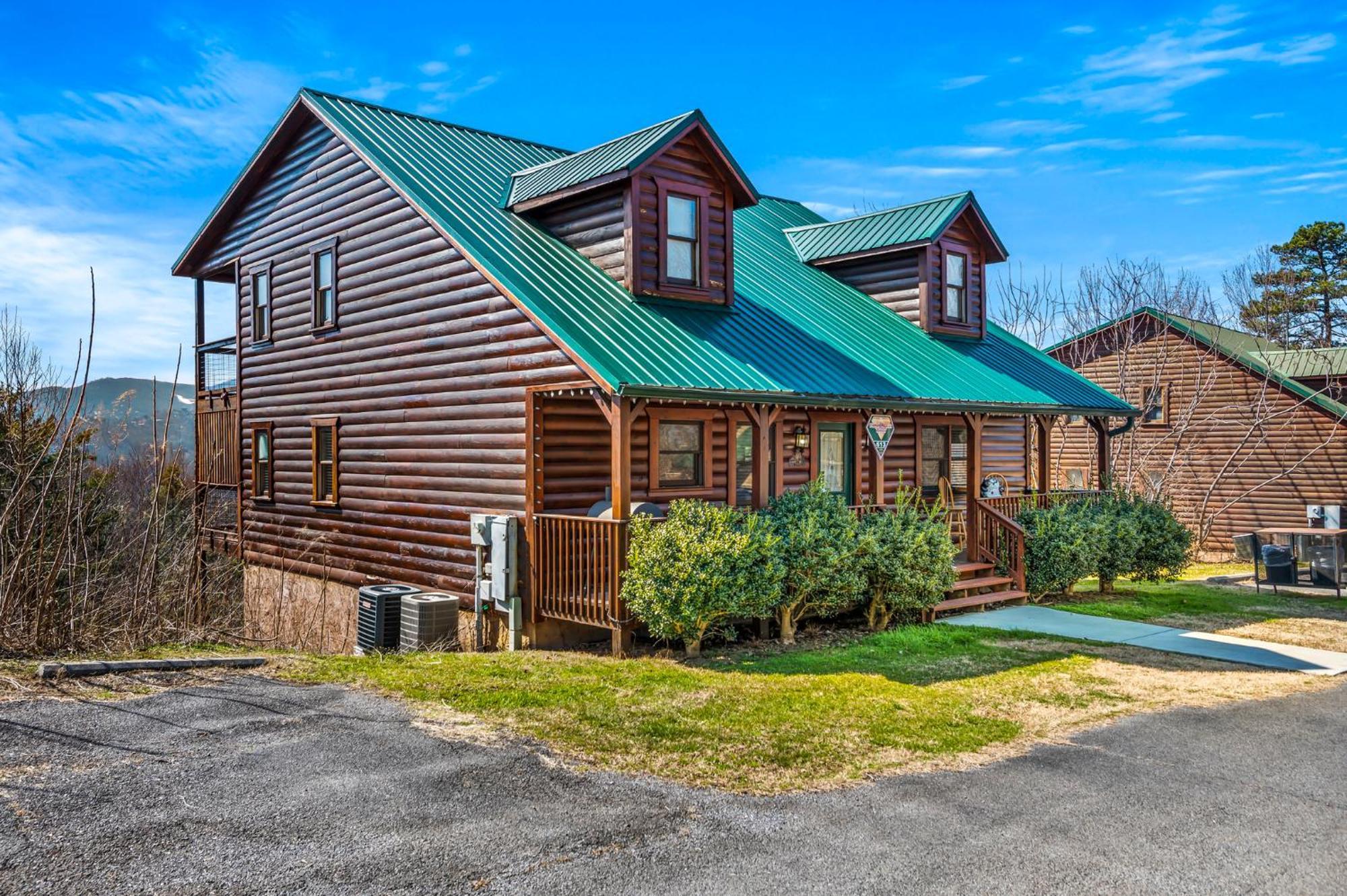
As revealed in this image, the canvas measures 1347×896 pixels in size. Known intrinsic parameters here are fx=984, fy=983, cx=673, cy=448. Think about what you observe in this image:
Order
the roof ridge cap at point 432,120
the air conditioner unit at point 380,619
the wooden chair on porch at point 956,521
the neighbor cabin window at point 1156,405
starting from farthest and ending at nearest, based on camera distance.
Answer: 1. the neighbor cabin window at point 1156,405
2. the roof ridge cap at point 432,120
3. the wooden chair on porch at point 956,521
4. the air conditioner unit at point 380,619

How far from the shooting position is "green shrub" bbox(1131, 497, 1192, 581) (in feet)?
56.7

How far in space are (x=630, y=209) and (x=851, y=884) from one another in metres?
10.9

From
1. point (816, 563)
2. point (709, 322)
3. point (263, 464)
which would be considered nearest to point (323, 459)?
point (263, 464)

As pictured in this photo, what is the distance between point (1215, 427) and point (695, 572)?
22.1 m

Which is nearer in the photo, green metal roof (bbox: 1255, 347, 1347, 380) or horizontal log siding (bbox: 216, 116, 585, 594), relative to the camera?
horizontal log siding (bbox: 216, 116, 585, 594)

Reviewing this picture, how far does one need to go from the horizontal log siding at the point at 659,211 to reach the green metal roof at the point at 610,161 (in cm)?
25

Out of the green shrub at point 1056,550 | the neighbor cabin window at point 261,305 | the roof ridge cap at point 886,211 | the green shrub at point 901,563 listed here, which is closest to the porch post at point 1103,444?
the green shrub at point 1056,550

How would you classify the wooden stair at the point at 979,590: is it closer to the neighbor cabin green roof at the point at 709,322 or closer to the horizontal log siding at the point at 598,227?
the neighbor cabin green roof at the point at 709,322

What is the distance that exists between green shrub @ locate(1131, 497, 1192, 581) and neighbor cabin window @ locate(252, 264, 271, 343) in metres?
16.3

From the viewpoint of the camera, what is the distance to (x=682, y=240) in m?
14.9

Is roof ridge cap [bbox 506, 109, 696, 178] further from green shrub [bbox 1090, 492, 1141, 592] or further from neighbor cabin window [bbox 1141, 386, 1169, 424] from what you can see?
neighbor cabin window [bbox 1141, 386, 1169, 424]

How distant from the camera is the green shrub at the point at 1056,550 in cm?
1570

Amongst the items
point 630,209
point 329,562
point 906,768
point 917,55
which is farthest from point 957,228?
point 906,768

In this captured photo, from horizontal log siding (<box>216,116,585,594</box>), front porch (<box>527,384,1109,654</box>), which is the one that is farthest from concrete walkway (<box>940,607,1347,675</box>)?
horizontal log siding (<box>216,116,585,594</box>)
